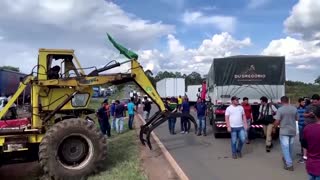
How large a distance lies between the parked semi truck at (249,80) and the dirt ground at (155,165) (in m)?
4.45

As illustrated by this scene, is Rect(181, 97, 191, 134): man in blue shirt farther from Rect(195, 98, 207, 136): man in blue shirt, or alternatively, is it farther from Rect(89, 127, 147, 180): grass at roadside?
Rect(89, 127, 147, 180): grass at roadside

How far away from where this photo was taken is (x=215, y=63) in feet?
63.9

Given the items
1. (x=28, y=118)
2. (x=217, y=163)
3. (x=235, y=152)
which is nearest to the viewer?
(x=28, y=118)

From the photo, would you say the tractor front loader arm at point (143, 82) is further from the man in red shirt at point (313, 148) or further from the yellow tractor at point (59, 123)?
the man in red shirt at point (313, 148)

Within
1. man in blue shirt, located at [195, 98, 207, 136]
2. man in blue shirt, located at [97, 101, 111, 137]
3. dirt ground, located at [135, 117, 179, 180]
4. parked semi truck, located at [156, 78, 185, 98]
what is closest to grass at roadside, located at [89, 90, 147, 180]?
dirt ground, located at [135, 117, 179, 180]

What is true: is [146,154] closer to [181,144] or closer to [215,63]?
[181,144]

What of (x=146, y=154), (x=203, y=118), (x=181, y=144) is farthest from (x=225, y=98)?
(x=146, y=154)

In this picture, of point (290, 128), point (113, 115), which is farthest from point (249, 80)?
point (290, 128)

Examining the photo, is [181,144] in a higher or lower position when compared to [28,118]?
lower

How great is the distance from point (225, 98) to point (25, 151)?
10109 mm

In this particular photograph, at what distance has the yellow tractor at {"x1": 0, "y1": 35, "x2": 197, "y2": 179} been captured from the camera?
407 inches

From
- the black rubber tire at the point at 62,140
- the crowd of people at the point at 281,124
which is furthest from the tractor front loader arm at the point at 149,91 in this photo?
the black rubber tire at the point at 62,140

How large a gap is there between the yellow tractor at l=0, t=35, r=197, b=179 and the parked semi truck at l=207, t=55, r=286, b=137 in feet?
26.6

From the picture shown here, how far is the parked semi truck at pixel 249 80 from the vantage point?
18.6 metres
